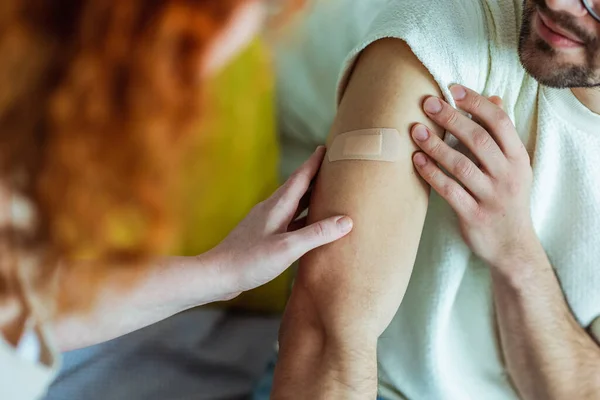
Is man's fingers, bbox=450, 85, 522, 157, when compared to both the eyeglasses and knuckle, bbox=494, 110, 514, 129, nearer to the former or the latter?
knuckle, bbox=494, 110, 514, 129

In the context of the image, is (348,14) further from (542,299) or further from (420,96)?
(542,299)

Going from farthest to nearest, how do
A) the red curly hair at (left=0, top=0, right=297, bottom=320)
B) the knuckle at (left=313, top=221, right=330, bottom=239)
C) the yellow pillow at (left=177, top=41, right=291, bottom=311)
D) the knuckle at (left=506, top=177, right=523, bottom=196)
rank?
the yellow pillow at (left=177, top=41, right=291, bottom=311), the knuckle at (left=506, top=177, right=523, bottom=196), the knuckle at (left=313, top=221, right=330, bottom=239), the red curly hair at (left=0, top=0, right=297, bottom=320)

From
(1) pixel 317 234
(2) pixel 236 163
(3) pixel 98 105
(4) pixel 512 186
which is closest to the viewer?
(3) pixel 98 105

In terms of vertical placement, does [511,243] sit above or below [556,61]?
below

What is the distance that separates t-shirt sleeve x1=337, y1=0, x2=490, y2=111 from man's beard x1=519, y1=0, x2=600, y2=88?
0.07 meters

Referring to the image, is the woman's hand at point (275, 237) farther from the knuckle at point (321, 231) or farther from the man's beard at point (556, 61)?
the man's beard at point (556, 61)

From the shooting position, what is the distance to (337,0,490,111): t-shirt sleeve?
3.17ft

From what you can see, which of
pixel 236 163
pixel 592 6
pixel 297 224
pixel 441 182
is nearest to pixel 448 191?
pixel 441 182

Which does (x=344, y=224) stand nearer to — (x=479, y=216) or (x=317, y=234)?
(x=317, y=234)

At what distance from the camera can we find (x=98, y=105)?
0.58 m

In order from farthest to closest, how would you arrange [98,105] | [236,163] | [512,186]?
[236,163] < [512,186] < [98,105]

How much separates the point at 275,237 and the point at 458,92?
37cm

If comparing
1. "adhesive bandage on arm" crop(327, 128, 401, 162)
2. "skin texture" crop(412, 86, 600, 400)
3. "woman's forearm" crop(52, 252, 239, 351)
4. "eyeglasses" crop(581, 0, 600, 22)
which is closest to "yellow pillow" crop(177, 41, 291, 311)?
"woman's forearm" crop(52, 252, 239, 351)

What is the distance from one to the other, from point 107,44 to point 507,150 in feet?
2.24
